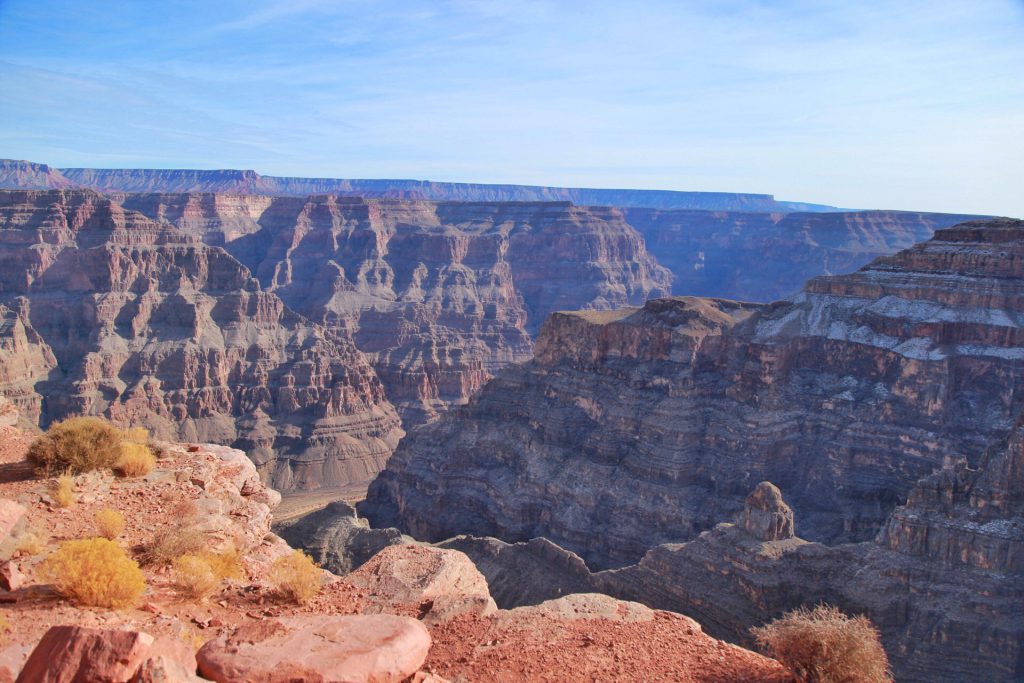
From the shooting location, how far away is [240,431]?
86.3m

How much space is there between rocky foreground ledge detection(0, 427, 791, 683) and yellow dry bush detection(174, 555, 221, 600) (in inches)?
6.3

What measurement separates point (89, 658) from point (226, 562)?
6.01 metres

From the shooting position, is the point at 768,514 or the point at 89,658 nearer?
the point at 89,658

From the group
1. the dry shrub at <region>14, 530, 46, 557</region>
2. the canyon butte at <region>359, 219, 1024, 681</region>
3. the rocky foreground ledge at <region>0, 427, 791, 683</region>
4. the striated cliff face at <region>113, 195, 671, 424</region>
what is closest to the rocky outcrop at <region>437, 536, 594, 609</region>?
the canyon butte at <region>359, 219, 1024, 681</region>

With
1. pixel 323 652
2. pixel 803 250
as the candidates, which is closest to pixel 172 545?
pixel 323 652

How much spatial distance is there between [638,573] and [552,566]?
4810 mm

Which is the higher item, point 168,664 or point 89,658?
point 89,658

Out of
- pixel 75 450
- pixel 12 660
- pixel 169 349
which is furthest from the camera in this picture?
pixel 169 349

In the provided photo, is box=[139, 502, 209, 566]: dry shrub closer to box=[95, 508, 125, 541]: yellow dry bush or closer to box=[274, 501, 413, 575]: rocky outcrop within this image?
box=[95, 508, 125, 541]: yellow dry bush

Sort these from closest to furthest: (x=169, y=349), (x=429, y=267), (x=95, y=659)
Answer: (x=95, y=659)
(x=169, y=349)
(x=429, y=267)

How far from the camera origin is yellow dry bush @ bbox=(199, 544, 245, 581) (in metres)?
15.0

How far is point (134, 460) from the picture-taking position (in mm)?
19328

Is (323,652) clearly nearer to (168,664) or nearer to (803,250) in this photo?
(168,664)

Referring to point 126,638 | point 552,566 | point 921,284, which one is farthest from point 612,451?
point 126,638
